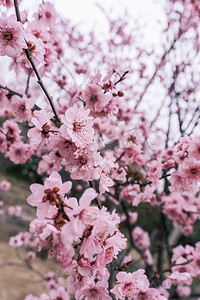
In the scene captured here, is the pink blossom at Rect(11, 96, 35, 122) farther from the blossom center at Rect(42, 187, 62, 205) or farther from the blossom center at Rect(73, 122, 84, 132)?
Result: the blossom center at Rect(42, 187, 62, 205)

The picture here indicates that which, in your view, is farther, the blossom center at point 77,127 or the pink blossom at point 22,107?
the pink blossom at point 22,107

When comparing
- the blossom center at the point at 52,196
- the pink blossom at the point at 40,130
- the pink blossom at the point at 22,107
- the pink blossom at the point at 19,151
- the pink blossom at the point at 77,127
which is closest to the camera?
the blossom center at the point at 52,196

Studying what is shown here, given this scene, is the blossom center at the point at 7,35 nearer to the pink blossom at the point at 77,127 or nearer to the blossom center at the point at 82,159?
the pink blossom at the point at 77,127

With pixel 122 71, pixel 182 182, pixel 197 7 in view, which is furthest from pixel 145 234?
pixel 197 7

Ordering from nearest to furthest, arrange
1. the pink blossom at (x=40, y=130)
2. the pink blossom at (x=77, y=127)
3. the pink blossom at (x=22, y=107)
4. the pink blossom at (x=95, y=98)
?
the pink blossom at (x=77, y=127) < the pink blossom at (x=40, y=130) < the pink blossom at (x=95, y=98) < the pink blossom at (x=22, y=107)

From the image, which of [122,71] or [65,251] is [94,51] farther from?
[65,251]

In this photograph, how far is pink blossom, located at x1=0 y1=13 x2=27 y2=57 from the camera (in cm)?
131

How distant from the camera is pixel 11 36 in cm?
135

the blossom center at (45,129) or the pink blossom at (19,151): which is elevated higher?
the pink blossom at (19,151)

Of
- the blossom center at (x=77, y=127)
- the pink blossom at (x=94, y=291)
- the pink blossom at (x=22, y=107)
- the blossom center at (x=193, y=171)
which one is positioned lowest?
the pink blossom at (x=94, y=291)

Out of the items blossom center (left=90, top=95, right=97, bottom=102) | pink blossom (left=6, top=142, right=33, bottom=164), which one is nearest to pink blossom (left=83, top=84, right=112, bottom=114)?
blossom center (left=90, top=95, right=97, bottom=102)

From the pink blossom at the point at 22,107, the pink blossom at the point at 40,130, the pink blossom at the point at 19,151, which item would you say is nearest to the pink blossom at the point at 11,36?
the pink blossom at the point at 40,130

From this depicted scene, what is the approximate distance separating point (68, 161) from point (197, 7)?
5.26 meters

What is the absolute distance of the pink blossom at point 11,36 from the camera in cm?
131
